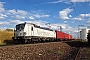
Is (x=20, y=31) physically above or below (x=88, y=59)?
above

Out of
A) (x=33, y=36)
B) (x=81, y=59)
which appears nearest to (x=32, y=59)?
(x=81, y=59)

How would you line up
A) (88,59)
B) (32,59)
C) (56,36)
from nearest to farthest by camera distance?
(32,59)
(88,59)
(56,36)

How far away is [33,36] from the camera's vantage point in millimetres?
31828

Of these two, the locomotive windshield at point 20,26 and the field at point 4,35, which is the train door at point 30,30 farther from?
the field at point 4,35

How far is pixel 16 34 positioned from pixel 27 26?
90.4 inches

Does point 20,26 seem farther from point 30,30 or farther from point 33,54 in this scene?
point 33,54

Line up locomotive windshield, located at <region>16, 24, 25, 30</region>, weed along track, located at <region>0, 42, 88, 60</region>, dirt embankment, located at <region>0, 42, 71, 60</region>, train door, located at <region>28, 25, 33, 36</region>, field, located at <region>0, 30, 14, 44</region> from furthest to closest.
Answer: field, located at <region>0, 30, 14, 44</region> < train door, located at <region>28, 25, 33, 36</region> < locomotive windshield, located at <region>16, 24, 25, 30</region> < weed along track, located at <region>0, 42, 88, 60</region> < dirt embankment, located at <region>0, 42, 71, 60</region>

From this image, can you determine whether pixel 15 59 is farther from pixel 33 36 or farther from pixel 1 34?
pixel 1 34

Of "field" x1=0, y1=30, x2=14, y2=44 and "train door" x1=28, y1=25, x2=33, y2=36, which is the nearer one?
"train door" x1=28, y1=25, x2=33, y2=36

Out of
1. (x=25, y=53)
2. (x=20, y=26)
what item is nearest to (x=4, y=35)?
(x=20, y=26)

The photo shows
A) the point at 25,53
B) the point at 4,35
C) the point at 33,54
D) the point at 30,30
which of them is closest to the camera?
the point at 25,53

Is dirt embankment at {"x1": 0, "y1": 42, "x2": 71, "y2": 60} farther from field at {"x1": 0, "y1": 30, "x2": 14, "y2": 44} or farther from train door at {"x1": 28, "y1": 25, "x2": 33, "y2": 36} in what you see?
field at {"x1": 0, "y1": 30, "x2": 14, "y2": 44}

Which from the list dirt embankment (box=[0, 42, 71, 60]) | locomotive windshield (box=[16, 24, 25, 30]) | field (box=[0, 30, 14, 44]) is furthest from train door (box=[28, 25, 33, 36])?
field (box=[0, 30, 14, 44])

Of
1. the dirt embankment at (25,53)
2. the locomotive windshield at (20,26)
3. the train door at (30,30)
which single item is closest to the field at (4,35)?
the locomotive windshield at (20,26)
